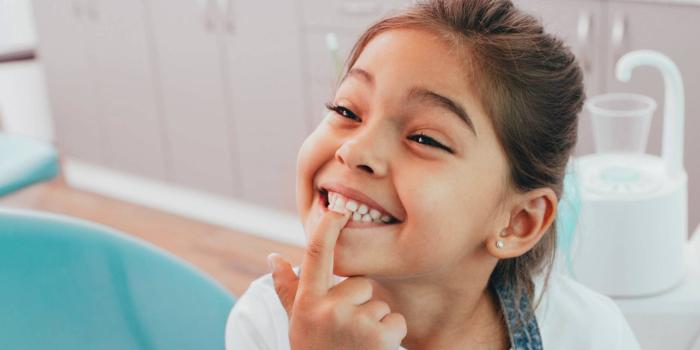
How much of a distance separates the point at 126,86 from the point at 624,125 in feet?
8.29

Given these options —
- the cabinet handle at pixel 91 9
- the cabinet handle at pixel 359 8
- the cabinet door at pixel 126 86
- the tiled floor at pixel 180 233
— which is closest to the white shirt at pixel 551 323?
the cabinet handle at pixel 359 8

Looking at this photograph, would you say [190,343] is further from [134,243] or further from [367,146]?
[367,146]

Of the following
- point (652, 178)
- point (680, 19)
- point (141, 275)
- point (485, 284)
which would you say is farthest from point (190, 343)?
point (680, 19)

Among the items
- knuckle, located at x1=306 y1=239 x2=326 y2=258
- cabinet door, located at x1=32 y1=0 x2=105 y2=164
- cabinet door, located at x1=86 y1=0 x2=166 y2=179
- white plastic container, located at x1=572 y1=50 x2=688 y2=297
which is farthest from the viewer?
cabinet door, located at x1=32 y1=0 x2=105 y2=164

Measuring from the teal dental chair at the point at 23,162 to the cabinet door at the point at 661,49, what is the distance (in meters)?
1.33

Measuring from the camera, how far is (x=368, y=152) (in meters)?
0.95

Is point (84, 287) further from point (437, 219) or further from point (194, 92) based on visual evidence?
point (194, 92)

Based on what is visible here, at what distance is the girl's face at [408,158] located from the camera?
0.96 meters

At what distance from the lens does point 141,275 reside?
127cm

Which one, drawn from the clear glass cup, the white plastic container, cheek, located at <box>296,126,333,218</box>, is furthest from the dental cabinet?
cheek, located at <box>296,126,333,218</box>

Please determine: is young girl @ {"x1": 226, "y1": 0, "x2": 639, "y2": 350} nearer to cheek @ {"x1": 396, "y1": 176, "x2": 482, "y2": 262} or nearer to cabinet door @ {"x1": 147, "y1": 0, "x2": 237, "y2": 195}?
cheek @ {"x1": 396, "y1": 176, "x2": 482, "y2": 262}

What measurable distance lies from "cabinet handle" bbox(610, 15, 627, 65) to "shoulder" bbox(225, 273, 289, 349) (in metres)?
1.58

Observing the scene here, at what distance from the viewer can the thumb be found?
3.26ft

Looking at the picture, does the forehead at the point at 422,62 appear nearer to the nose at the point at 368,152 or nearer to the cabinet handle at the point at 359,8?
the nose at the point at 368,152
